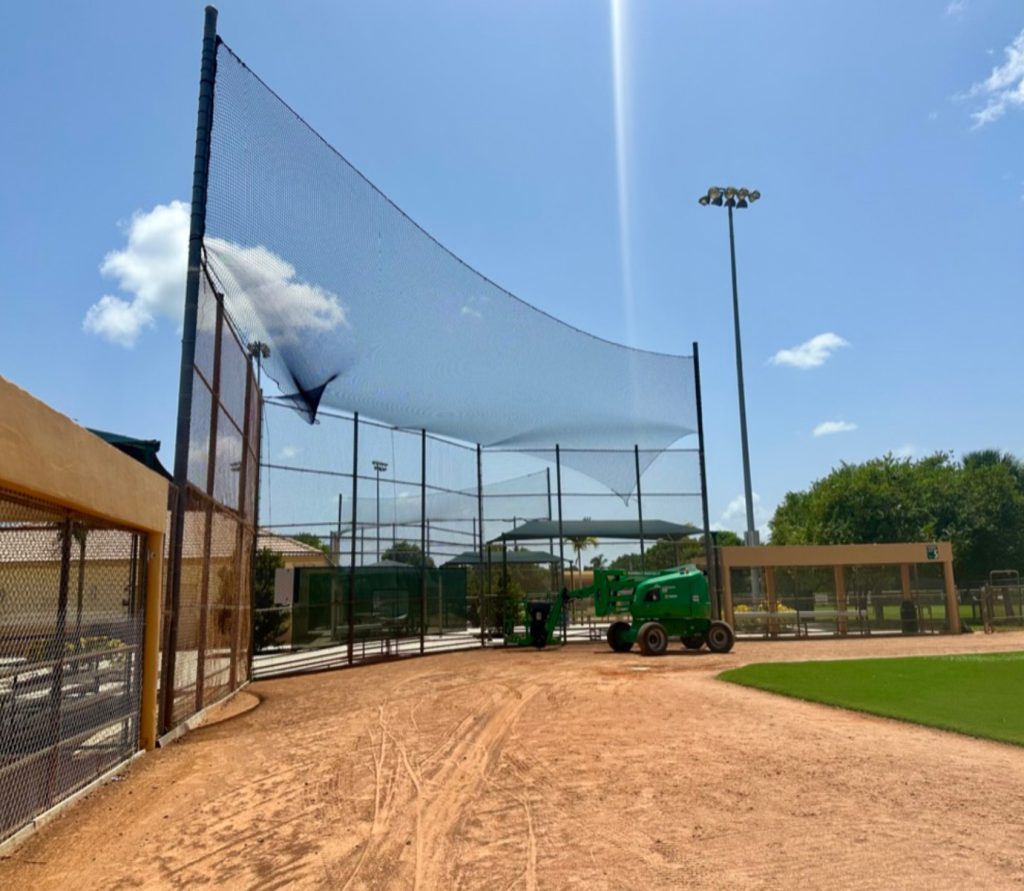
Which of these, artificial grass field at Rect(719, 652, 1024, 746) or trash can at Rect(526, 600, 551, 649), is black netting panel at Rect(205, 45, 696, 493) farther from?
artificial grass field at Rect(719, 652, 1024, 746)

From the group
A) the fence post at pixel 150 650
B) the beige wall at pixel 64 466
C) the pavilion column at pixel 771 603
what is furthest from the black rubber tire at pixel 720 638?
the beige wall at pixel 64 466

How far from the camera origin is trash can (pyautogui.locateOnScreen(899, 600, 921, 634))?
2291 cm

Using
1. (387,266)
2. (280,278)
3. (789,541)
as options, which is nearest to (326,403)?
(387,266)

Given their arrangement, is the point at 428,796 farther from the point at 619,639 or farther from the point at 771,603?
the point at 771,603

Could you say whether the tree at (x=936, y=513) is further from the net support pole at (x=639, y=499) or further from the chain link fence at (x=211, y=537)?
the chain link fence at (x=211, y=537)

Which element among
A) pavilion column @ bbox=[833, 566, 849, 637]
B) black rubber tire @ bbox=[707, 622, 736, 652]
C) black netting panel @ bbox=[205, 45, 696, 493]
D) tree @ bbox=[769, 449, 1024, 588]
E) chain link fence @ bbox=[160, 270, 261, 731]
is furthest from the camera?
tree @ bbox=[769, 449, 1024, 588]

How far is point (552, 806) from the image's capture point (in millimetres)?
4941

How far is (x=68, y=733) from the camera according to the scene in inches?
203

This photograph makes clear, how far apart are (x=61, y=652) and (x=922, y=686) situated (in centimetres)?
1002

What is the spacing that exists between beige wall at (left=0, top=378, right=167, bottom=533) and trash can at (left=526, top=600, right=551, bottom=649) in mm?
12451

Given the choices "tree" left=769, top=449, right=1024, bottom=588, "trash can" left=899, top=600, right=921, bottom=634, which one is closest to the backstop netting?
"trash can" left=899, top=600, right=921, bottom=634

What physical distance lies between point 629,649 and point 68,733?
13414 millimetres

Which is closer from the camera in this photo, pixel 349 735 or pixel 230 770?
pixel 230 770

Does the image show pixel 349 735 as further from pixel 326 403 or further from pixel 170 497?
pixel 326 403
